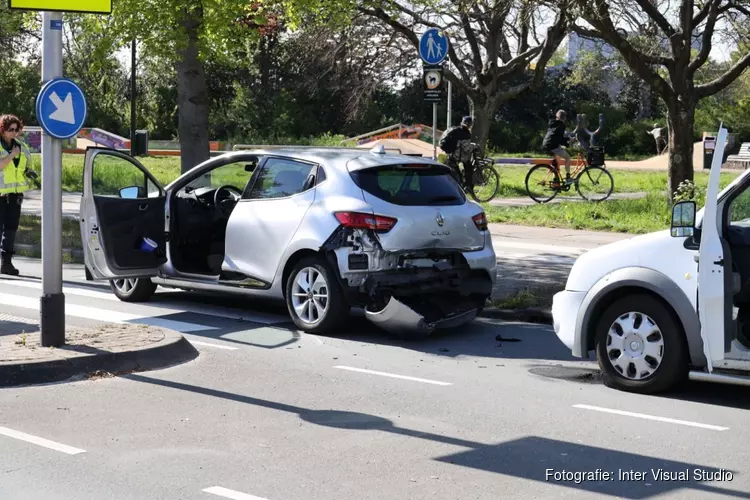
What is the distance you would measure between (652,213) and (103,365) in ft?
42.6

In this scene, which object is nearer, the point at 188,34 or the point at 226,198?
the point at 226,198

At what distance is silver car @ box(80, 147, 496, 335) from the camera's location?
9.71 m

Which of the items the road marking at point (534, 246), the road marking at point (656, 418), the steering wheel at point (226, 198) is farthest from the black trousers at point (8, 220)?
the road marking at point (656, 418)

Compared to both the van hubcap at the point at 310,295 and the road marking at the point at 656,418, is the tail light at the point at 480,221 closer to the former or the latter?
the van hubcap at the point at 310,295

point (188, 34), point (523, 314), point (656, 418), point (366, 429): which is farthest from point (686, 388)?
point (188, 34)

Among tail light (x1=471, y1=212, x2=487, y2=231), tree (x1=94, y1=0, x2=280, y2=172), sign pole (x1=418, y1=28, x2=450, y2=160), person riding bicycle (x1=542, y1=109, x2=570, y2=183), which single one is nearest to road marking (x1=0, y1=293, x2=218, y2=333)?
tail light (x1=471, y1=212, x2=487, y2=231)

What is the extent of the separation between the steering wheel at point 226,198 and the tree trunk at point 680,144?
11160 mm

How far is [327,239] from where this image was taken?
980 centimetres

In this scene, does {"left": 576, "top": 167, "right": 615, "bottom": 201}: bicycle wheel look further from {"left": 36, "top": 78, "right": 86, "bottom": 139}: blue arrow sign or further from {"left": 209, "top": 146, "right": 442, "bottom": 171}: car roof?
{"left": 36, "top": 78, "right": 86, "bottom": 139}: blue arrow sign

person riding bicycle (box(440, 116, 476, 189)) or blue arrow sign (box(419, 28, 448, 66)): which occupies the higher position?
blue arrow sign (box(419, 28, 448, 66))

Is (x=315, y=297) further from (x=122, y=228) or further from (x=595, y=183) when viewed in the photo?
(x=595, y=183)

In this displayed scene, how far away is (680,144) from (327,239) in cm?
1260

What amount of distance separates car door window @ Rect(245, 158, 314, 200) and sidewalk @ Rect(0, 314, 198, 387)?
70.8 inches

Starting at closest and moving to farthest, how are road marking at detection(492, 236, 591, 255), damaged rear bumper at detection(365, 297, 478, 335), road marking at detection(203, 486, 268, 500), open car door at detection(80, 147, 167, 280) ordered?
1. road marking at detection(203, 486, 268, 500)
2. damaged rear bumper at detection(365, 297, 478, 335)
3. open car door at detection(80, 147, 167, 280)
4. road marking at detection(492, 236, 591, 255)
